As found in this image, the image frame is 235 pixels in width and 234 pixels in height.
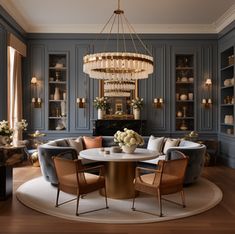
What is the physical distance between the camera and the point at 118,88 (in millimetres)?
7316

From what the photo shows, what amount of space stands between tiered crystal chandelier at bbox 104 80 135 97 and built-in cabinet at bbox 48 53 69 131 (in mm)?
1286

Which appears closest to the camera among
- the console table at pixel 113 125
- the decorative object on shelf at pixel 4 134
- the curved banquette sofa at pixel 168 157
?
the decorative object on shelf at pixel 4 134

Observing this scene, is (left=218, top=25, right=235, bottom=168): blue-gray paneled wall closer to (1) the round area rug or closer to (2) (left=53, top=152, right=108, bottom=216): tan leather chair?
(1) the round area rug

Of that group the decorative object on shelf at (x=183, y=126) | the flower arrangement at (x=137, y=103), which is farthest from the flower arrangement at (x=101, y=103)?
the decorative object on shelf at (x=183, y=126)

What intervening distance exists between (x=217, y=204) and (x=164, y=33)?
536cm

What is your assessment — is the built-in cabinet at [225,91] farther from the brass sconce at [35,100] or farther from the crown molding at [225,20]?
the brass sconce at [35,100]

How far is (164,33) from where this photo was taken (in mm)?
8242

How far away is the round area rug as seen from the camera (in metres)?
3.79

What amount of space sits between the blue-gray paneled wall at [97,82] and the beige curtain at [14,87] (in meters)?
0.43

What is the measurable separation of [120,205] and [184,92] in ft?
17.0

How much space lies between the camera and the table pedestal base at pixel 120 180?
15.1 ft

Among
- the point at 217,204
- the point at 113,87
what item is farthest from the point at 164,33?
the point at 217,204

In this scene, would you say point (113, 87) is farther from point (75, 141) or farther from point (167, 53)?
point (167, 53)

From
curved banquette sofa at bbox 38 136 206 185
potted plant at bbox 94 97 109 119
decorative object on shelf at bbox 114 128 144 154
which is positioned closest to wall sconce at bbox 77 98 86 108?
potted plant at bbox 94 97 109 119
